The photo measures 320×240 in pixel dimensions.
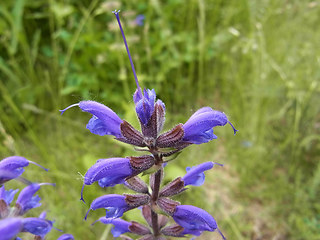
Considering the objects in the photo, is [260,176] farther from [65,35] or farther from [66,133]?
[65,35]

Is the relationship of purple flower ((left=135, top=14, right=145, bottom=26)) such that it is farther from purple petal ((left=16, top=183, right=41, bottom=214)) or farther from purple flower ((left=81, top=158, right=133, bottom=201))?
purple flower ((left=81, top=158, right=133, bottom=201))

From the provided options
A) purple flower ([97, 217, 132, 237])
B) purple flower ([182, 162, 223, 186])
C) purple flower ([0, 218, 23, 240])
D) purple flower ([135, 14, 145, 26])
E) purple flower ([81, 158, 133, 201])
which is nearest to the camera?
purple flower ([0, 218, 23, 240])

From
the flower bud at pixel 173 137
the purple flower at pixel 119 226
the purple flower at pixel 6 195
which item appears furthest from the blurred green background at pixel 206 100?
the flower bud at pixel 173 137

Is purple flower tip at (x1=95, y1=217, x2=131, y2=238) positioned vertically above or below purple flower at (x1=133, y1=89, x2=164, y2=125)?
below

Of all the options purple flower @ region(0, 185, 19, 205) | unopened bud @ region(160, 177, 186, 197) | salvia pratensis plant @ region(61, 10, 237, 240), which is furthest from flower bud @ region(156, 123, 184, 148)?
purple flower @ region(0, 185, 19, 205)

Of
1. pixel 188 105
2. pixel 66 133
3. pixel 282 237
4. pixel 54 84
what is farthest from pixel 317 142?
pixel 54 84

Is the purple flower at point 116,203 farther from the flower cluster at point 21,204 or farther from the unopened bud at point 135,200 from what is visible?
the flower cluster at point 21,204

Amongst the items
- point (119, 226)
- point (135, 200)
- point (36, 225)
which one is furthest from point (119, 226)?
point (36, 225)
